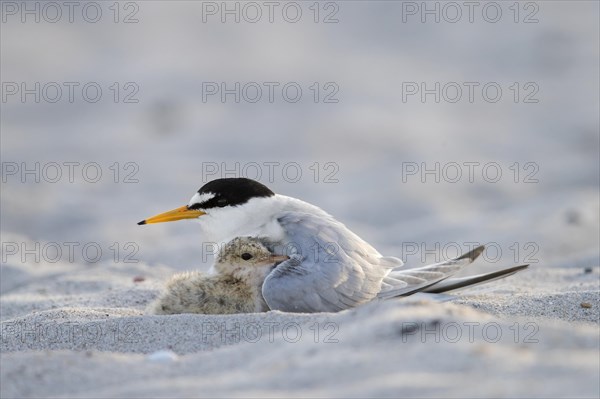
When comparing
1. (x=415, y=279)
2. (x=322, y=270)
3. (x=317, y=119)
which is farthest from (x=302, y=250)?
(x=317, y=119)

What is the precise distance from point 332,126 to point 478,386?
8.51 meters

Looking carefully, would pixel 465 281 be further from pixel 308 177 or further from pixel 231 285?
pixel 308 177

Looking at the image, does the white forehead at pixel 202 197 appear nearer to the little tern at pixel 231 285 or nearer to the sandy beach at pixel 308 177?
the little tern at pixel 231 285

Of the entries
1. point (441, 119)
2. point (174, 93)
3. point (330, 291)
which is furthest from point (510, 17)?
point (330, 291)

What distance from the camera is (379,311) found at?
123 inches

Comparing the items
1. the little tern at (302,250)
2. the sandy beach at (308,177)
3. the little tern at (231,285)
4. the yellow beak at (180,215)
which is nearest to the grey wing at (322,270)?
the little tern at (302,250)

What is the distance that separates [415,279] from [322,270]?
50 centimetres

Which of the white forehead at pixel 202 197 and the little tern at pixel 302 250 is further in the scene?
the white forehead at pixel 202 197

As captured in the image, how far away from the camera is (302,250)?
4.22 metres

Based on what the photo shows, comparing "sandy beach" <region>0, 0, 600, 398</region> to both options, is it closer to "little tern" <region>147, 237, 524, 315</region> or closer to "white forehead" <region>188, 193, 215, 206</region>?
"little tern" <region>147, 237, 524, 315</region>

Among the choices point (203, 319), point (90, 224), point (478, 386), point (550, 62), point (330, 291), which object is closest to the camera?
point (478, 386)

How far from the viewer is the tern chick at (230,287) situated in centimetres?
421

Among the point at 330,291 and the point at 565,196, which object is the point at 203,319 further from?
the point at 565,196

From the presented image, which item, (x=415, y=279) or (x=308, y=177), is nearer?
(x=415, y=279)
